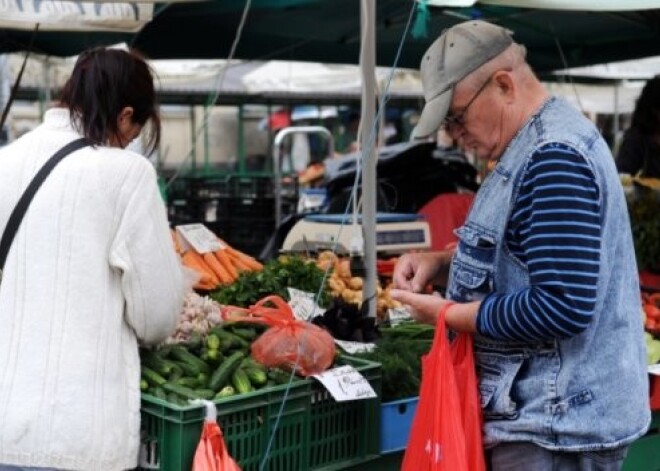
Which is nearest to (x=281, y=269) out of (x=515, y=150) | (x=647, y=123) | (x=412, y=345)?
(x=412, y=345)

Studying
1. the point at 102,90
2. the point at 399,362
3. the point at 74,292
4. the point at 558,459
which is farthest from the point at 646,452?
the point at 102,90

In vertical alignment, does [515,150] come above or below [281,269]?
above

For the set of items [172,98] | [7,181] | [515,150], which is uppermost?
[515,150]

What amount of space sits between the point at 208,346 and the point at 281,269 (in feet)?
3.76

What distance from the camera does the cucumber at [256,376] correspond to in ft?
8.17

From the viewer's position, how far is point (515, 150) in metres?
1.89

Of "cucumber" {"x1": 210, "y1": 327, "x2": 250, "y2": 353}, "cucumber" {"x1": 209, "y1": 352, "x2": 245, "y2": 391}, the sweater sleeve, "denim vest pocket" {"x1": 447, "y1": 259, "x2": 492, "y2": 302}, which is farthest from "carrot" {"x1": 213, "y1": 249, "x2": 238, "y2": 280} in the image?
"denim vest pocket" {"x1": 447, "y1": 259, "x2": 492, "y2": 302}

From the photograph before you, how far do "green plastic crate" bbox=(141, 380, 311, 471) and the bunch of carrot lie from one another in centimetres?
169

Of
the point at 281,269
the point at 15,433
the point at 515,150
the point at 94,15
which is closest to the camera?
→ the point at 515,150

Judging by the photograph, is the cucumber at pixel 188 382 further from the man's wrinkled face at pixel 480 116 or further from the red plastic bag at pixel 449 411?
the man's wrinkled face at pixel 480 116

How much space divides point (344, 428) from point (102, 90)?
1.22 meters

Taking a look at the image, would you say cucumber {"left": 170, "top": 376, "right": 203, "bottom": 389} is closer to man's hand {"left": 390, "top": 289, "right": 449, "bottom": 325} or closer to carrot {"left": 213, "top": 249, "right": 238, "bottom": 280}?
man's hand {"left": 390, "top": 289, "right": 449, "bottom": 325}

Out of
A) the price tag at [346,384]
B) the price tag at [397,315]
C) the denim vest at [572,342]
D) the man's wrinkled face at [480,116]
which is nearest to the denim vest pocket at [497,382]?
the denim vest at [572,342]

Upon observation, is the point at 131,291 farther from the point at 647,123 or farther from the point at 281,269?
the point at 647,123
